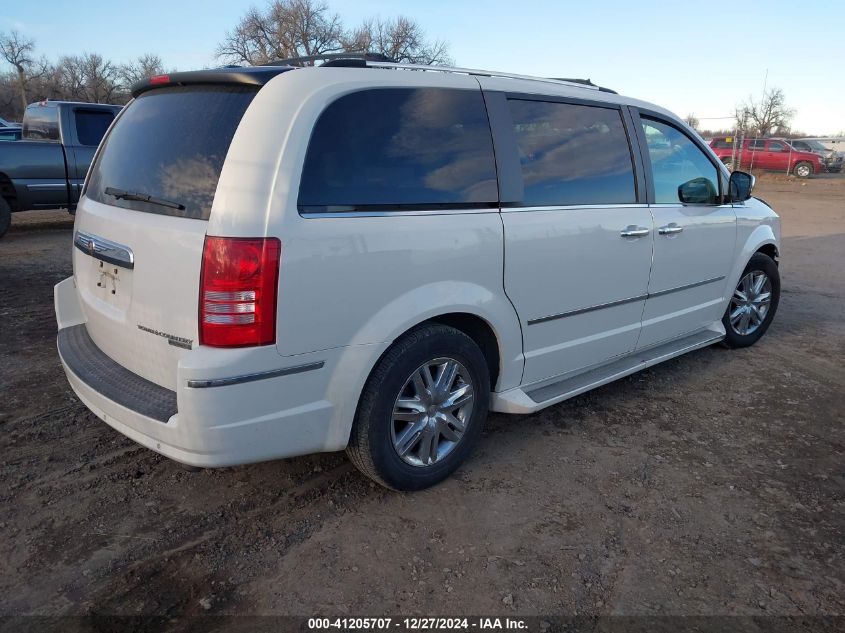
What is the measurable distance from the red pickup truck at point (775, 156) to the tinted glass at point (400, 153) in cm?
2691

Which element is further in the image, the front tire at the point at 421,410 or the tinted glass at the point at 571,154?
the tinted glass at the point at 571,154

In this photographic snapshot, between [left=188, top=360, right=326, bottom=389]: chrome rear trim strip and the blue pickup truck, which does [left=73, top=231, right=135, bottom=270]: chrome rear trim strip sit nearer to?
[left=188, top=360, right=326, bottom=389]: chrome rear trim strip

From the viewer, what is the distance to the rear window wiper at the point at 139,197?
100 inches

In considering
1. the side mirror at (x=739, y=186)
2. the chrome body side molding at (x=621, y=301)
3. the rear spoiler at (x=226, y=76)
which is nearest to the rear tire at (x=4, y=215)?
the rear spoiler at (x=226, y=76)

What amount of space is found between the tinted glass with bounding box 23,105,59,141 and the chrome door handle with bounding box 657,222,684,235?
9254 millimetres

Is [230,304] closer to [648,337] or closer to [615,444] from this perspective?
[615,444]

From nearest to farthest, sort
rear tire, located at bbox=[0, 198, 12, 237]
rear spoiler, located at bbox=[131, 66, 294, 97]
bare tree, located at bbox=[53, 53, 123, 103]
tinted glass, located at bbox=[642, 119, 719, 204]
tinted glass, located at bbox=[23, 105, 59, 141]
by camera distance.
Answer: rear spoiler, located at bbox=[131, 66, 294, 97], tinted glass, located at bbox=[642, 119, 719, 204], rear tire, located at bbox=[0, 198, 12, 237], tinted glass, located at bbox=[23, 105, 59, 141], bare tree, located at bbox=[53, 53, 123, 103]

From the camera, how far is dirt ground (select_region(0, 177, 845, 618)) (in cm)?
237

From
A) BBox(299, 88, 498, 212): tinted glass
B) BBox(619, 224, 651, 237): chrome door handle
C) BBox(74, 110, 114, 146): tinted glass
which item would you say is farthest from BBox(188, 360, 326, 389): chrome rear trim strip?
BBox(74, 110, 114, 146): tinted glass

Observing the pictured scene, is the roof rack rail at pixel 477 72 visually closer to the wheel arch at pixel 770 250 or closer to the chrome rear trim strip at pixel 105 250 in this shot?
the chrome rear trim strip at pixel 105 250

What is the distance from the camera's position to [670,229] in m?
4.02

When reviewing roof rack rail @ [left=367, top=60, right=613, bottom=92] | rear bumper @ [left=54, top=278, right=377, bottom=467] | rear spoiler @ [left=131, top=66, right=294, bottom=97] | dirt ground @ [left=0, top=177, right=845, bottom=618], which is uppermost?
roof rack rail @ [left=367, top=60, right=613, bottom=92]

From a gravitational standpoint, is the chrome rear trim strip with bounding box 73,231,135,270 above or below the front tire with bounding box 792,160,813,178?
above

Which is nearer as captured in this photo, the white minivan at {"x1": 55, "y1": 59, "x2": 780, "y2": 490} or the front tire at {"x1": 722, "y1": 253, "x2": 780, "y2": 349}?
the white minivan at {"x1": 55, "y1": 59, "x2": 780, "y2": 490}
